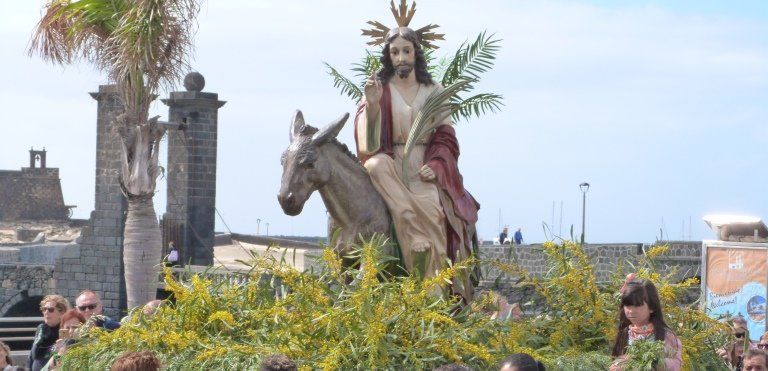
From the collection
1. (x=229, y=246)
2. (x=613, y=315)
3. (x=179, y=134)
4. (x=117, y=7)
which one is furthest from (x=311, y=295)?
(x=229, y=246)

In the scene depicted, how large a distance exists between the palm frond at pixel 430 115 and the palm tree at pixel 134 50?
10471 mm

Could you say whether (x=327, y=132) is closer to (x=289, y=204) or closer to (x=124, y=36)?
(x=289, y=204)

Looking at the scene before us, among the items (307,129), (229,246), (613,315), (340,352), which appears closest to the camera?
(340,352)

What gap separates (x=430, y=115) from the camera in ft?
28.8

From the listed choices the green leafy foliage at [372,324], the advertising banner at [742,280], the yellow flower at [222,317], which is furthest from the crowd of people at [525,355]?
the advertising banner at [742,280]

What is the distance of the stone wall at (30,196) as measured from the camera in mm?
63406

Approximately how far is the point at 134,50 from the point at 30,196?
4586 cm

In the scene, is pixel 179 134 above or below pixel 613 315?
above

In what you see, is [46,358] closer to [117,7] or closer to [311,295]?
[311,295]

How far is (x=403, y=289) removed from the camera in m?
6.60

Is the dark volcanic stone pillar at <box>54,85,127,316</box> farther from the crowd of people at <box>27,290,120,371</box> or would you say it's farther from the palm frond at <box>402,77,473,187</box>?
the palm frond at <box>402,77,473,187</box>

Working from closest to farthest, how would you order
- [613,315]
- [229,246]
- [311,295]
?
[311,295], [613,315], [229,246]

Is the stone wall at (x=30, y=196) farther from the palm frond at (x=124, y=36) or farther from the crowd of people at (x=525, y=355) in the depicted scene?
the crowd of people at (x=525, y=355)

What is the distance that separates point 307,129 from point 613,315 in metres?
1.98
